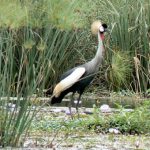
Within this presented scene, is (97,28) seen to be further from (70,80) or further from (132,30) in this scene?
(132,30)

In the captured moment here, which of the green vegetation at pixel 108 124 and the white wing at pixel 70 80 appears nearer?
the green vegetation at pixel 108 124

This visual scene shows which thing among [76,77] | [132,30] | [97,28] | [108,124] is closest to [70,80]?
[76,77]

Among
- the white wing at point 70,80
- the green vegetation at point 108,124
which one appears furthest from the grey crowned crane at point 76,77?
the green vegetation at point 108,124

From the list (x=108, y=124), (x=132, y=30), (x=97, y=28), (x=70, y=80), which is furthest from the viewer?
(x=132, y=30)

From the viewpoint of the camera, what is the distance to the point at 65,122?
834 cm

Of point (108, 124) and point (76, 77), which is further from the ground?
point (76, 77)

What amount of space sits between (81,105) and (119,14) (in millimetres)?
2858

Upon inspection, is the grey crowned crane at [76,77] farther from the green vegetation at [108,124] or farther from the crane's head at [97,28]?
the green vegetation at [108,124]

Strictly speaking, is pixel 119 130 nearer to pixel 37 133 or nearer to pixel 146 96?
pixel 37 133

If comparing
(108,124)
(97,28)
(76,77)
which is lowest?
(108,124)

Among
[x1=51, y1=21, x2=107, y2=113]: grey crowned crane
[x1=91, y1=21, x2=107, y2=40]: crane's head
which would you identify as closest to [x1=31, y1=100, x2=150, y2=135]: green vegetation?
[x1=51, y1=21, x2=107, y2=113]: grey crowned crane

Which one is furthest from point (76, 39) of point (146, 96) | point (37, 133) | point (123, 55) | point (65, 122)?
point (37, 133)

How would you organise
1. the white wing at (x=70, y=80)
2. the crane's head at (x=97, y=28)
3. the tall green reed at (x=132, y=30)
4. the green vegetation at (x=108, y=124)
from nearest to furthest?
1. the green vegetation at (x=108, y=124)
2. the white wing at (x=70, y=80)
3. the crane's head at (x=97, y=28)
4. the tall green reed at (x=132, y=30)

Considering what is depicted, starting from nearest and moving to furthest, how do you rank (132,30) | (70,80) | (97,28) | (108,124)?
→ 1. (108,124)
2. (70,80)
3. (97,28)
4. (132,30)
